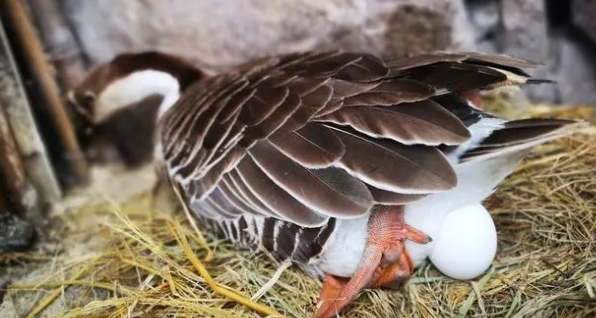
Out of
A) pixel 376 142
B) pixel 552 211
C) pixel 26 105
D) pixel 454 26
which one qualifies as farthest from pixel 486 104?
pixel 26 105

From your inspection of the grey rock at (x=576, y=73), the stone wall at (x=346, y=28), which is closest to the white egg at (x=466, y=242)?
the stone wall at (x=346, y=28)

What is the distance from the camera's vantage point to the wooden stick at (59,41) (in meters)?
2.45

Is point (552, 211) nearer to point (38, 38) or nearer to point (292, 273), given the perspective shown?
point (292, 273)

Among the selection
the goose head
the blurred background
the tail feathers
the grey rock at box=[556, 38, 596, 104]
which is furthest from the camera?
the grey rock at box=[556, 38, 596, 104]

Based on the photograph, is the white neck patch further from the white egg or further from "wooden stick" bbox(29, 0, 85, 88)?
the white egg

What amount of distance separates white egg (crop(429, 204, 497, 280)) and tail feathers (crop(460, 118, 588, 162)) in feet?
0.69

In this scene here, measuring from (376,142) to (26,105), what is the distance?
1.53m

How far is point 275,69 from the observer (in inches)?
79.4

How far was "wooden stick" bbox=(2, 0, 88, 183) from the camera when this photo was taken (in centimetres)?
222

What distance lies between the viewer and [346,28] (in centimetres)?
243

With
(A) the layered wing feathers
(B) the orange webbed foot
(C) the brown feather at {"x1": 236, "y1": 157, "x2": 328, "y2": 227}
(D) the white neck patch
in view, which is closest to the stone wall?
(D) the white neck patch

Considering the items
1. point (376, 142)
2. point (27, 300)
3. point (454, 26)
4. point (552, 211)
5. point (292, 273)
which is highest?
point (454, 26)

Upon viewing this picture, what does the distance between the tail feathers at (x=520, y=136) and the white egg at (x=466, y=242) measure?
0.21 metres

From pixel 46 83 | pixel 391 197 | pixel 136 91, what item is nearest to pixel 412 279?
pixel 391 197
